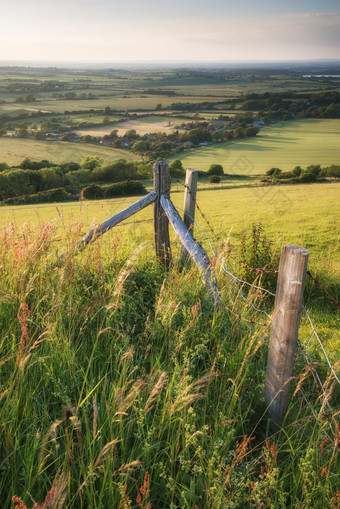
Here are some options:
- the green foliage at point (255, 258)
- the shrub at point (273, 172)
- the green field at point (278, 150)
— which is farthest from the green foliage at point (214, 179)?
the green foliage at point (255, 258)

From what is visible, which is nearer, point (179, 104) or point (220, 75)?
point (179, 104)

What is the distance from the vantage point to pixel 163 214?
14.3 feet

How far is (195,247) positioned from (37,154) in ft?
230

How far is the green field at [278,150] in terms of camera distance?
4396 centimetres

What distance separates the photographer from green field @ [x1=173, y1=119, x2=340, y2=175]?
43963mm

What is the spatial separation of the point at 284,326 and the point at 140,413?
102 centimetres

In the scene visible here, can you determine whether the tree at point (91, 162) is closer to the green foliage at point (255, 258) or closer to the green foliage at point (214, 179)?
the green foliage at point (214, 179)

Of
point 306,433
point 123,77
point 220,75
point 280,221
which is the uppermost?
point 123,77

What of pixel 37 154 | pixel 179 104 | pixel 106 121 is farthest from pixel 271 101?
pixel 37 154

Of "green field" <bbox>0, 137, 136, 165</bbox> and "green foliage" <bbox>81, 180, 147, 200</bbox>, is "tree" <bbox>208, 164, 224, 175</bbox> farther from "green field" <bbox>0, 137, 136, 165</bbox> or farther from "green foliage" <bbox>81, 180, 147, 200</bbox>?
"green field" <bbox>0, 137, 136, 165</bbox>

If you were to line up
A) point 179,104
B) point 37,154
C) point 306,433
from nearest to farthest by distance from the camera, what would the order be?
point 306,433 < point 37,154 < point 179,104

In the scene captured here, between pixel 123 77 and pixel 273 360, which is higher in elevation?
pixel 123 77

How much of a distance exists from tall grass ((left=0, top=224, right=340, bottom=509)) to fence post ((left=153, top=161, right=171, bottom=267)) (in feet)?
3.01

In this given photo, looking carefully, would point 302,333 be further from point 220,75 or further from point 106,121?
point 220,75
